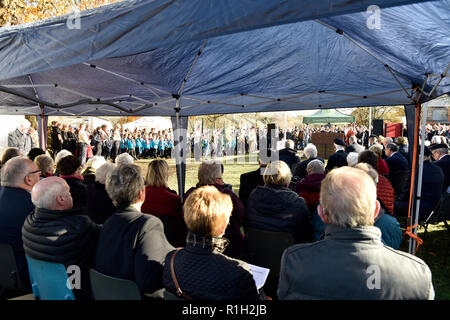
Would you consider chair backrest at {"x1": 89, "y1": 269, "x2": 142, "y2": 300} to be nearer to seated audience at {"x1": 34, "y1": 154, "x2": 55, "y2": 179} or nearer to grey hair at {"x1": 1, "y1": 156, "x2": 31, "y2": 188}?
grey hair at {"x1": 1, "y1": 156, "x2": 31, "y2": 188}

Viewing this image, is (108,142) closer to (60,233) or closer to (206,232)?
(60,233)

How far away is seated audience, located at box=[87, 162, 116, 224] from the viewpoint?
11.4ft

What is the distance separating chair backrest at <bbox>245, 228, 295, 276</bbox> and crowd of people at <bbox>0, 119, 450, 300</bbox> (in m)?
0.07

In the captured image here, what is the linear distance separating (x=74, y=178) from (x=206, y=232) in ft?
9.03

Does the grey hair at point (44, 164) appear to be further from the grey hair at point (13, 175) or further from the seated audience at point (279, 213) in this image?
the seated audience at point (279, 213)

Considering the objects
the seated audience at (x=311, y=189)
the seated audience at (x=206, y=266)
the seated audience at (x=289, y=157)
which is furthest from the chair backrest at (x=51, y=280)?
the seated audience at (x=289, y=157)

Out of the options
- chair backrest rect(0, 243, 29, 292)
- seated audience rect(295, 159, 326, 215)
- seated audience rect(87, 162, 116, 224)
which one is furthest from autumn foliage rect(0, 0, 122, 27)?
chair backrest rect(0, 243, 29, 292)

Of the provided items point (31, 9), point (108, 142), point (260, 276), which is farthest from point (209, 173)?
point (108, 142)

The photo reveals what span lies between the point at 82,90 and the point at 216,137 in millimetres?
17805

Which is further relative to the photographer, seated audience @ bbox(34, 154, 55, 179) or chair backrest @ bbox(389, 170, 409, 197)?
chair backrest @ bbox(389, 170, 409, 197)

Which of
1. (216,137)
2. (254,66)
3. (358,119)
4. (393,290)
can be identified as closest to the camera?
(393,290)
